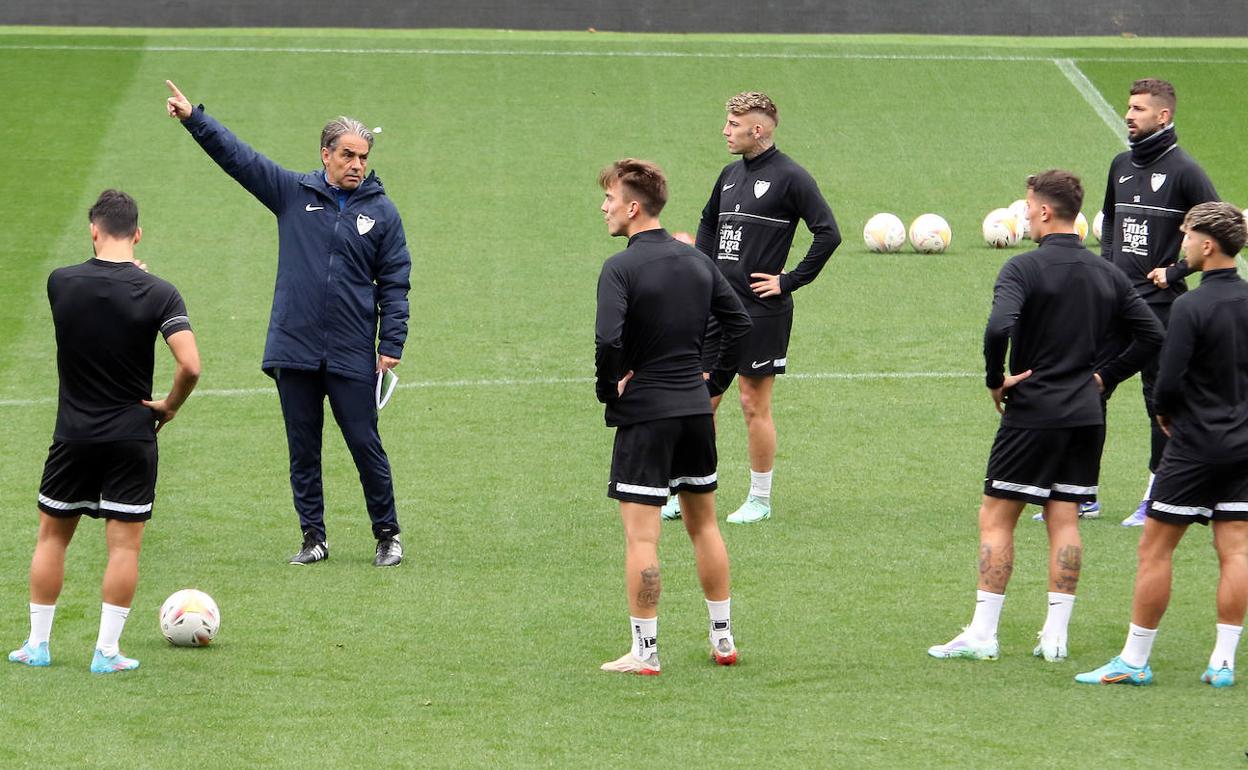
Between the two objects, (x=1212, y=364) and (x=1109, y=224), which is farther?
(x=1109, y=224)

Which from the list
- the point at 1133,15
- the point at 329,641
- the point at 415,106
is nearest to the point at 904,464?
the point at 329,641

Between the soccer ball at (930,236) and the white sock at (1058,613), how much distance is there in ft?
35.5

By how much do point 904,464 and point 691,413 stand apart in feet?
14.0

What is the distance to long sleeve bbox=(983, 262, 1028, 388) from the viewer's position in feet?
23.3

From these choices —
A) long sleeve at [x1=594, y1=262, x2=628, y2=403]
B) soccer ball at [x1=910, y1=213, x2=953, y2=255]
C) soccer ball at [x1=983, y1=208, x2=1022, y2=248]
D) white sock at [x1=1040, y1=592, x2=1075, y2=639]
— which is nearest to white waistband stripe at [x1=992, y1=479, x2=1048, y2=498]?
white sock at [x1=1040, y1=592, x2=1075, y2=639]

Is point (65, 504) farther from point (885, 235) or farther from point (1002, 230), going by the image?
point (1002, 230)

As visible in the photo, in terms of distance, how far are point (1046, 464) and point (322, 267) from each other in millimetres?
3895

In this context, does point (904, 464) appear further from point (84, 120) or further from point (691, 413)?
point (84, 120)

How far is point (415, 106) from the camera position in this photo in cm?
2398

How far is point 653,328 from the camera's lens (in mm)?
7094

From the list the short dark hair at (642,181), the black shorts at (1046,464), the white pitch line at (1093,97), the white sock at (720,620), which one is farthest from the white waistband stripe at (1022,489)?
the white pitch line at (1093,97)

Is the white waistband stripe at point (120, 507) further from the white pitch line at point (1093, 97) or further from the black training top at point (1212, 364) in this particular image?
the white pitch line at point (1093, 97)

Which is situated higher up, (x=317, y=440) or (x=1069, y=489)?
(x=1069, y=489)

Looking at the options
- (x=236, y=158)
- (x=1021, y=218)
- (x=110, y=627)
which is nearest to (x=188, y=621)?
(x=110, y=627)
